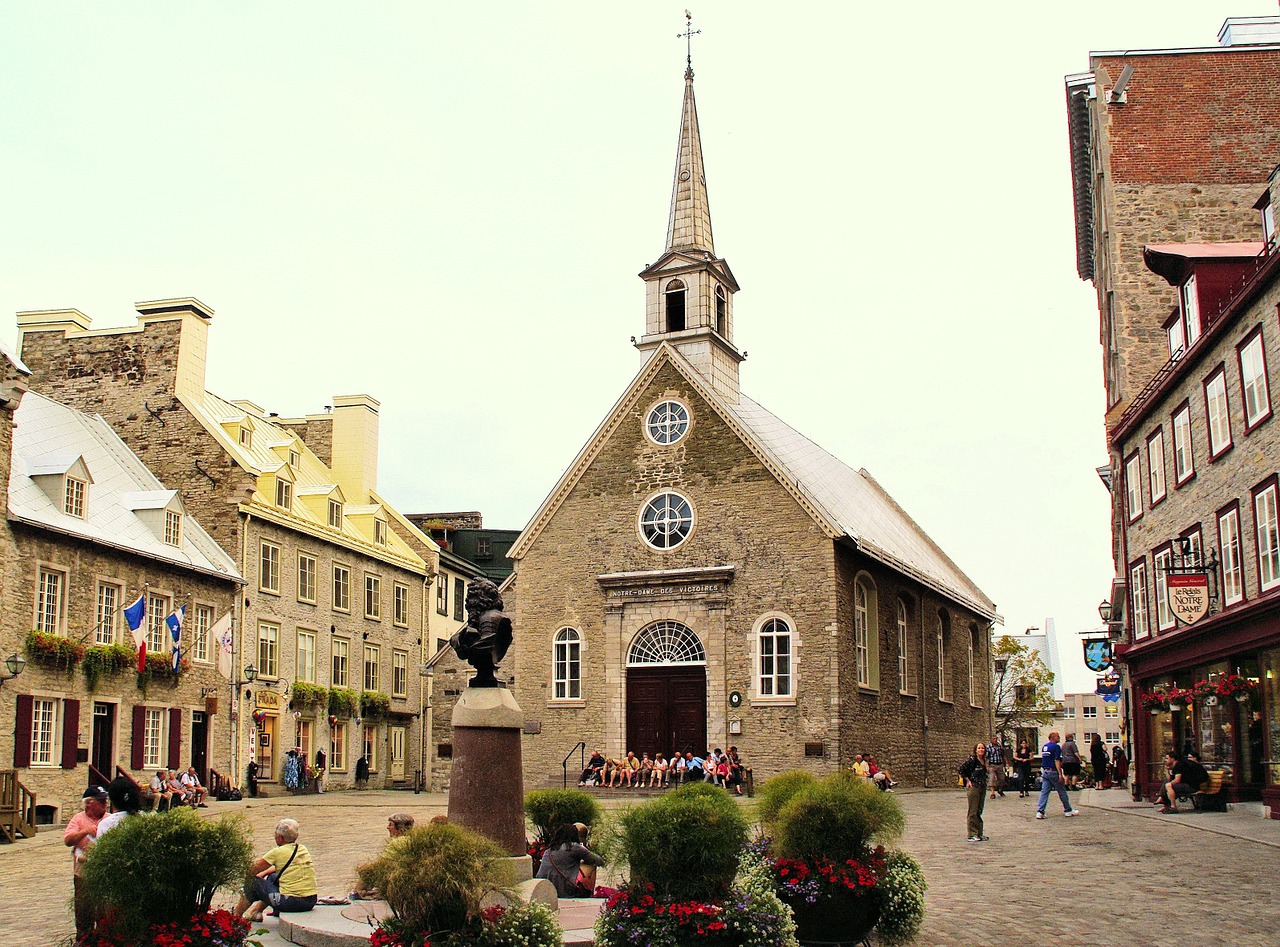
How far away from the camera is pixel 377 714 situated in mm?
47781

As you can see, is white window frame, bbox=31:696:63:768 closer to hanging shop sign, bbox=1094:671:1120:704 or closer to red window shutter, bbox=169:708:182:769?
red window shutter, bbox=169:708:182:769

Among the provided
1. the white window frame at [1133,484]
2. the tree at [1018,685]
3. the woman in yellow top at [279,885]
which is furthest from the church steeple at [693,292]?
the tree at [1018,685]

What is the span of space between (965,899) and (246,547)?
30.6 metres

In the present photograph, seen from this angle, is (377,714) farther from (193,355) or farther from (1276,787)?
(1276,787)

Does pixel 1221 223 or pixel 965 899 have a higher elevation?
pixel 1221 223

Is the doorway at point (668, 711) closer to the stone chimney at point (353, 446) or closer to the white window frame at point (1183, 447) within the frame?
the white window frame at point (1183, 447)

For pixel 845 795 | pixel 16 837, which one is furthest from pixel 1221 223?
pixel 16 837

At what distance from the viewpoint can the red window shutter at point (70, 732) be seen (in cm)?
3128

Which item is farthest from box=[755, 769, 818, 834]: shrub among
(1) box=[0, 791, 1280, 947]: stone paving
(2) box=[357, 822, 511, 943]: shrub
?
(2) box=[357, 822, 511, 943]: shrub

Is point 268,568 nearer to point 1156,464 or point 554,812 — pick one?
point 1156,464

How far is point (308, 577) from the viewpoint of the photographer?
44156 mm

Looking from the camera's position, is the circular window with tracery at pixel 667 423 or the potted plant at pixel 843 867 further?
the circular window with tracery at pixel 667 423

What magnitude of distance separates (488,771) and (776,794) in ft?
8.90

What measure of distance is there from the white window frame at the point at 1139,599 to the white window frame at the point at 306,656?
988 inches
